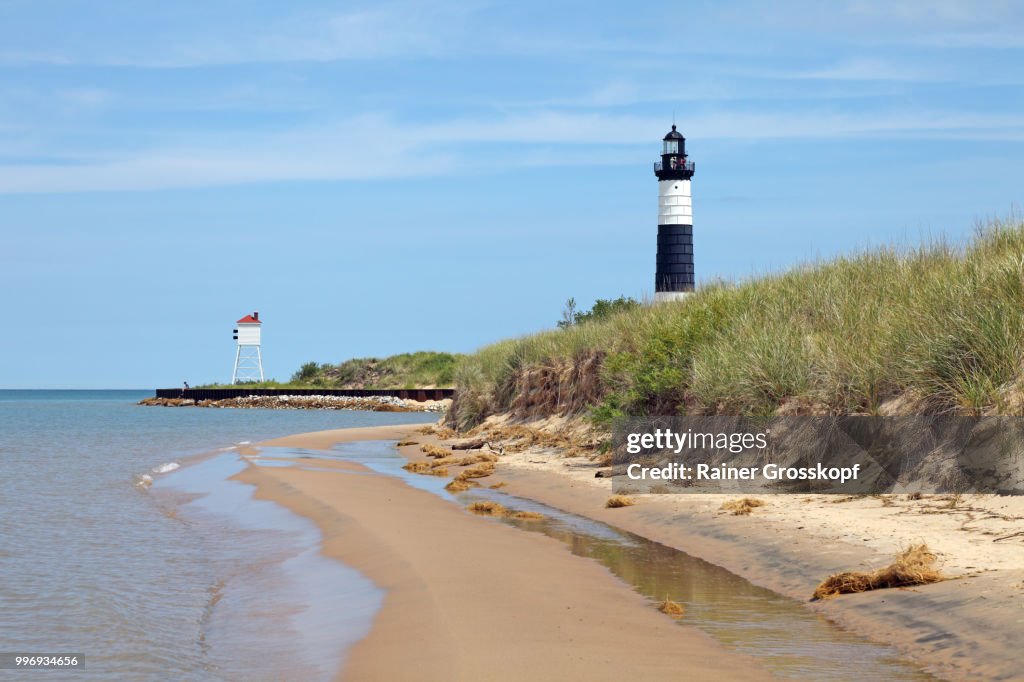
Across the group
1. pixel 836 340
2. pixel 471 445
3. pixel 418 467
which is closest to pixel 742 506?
pixel 836 340

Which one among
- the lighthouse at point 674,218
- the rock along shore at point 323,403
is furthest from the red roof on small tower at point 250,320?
the lighthouse at point 674,218

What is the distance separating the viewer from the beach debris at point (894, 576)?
306 inches

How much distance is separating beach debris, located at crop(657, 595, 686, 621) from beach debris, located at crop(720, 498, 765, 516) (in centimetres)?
387

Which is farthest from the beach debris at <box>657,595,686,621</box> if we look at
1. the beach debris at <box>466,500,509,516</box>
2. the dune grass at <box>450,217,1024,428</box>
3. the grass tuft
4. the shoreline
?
the grass tuft

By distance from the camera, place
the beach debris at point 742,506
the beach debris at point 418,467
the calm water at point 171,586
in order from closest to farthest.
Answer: the calm water at point 171,586
the beach debris at point 742,506
the beach debris at point 418,467

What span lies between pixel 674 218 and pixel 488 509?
34.1 meters

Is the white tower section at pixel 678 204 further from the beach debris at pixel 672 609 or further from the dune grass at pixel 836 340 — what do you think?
the beach debris at pixel 672 609

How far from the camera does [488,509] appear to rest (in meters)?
15.0

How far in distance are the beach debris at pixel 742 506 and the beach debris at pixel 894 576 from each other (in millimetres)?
3537

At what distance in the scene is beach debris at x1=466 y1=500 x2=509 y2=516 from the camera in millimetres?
14836

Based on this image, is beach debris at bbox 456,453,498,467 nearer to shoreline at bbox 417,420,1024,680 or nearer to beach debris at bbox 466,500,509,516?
beach debris at bbox 466,500,509,516

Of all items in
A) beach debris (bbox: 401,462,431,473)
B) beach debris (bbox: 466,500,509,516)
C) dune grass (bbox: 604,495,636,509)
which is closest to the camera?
dune grass (bbox: 604,495,636,509)

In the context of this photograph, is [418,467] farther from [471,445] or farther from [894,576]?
[894,576]

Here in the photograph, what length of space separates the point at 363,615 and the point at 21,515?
9.97 meters
